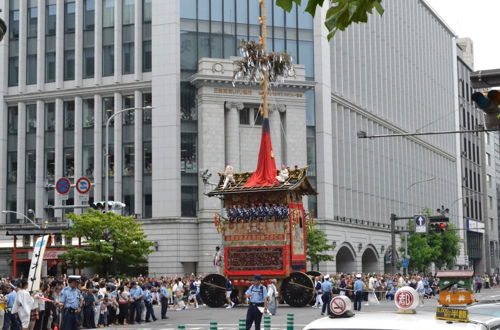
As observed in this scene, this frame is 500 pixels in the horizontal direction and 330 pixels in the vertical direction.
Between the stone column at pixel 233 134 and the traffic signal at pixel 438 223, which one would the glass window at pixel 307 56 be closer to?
the stone column at pixel 233 134

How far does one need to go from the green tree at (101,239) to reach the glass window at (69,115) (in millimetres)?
15361

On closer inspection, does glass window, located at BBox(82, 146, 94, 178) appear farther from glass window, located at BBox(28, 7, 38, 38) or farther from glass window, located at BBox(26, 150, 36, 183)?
glass window, located at BBox(28, 7, 38, 38)

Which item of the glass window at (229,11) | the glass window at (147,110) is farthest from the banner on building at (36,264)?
the glass window at (229,11)

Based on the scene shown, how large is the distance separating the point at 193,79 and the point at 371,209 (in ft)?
72.4

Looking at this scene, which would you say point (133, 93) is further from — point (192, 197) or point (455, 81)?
point (455, 81)

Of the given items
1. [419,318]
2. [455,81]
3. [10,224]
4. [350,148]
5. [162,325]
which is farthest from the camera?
[455,81]

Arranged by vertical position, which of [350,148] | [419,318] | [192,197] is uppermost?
[350,148]

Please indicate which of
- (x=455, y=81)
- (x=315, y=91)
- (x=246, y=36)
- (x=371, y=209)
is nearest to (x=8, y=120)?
(x=246, y=36)

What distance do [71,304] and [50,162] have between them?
142 feet

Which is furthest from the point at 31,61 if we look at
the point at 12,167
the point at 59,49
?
the point at 12,167

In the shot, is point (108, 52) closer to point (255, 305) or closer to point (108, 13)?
point (108, 13)

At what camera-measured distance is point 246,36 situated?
61750 mm

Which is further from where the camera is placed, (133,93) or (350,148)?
(350,148)

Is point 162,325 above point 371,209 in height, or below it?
below
